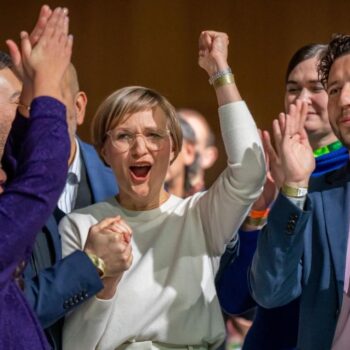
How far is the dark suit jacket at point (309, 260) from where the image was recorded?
1.77m

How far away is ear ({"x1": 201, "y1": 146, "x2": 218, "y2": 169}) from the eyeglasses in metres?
1.89

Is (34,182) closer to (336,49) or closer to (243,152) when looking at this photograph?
(243,152)

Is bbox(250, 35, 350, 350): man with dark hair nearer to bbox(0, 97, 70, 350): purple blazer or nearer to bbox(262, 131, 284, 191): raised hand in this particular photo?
bbox(262, 131, 284, 191): raised hand

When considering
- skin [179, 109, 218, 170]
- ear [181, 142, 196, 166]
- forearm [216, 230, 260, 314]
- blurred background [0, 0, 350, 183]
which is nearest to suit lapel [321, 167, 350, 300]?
forearm [216, 230, 260, 314]

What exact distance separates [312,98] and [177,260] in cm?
82

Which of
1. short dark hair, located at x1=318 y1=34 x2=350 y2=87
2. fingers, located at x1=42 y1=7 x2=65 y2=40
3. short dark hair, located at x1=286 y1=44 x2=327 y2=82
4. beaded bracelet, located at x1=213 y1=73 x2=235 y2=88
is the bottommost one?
short dark hair, located at x1=286 y1=44 x2=327 y2=82

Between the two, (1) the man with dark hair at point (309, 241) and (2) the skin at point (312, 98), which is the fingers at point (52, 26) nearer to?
(1) the man with dark hair at point (309, 241)

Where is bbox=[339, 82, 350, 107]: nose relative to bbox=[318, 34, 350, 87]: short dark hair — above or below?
below

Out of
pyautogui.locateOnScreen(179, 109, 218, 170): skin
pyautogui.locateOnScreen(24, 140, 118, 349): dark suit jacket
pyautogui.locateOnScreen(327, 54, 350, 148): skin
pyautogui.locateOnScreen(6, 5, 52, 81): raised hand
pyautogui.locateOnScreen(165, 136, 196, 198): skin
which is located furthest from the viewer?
pyautogui.locateOnScreen(179, 109, 218, 170): skin

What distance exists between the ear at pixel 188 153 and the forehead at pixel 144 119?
1657 mm

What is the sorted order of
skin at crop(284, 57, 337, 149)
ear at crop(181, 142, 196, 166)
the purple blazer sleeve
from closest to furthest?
the purple blazer sleeve < skin at crop(284, 57, 337, 149) < ear at crop(181, 142, 196, 166)

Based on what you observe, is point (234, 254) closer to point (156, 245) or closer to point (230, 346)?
point (156, 245)

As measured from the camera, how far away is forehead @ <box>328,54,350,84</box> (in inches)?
74.9

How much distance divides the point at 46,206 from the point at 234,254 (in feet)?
2.17
